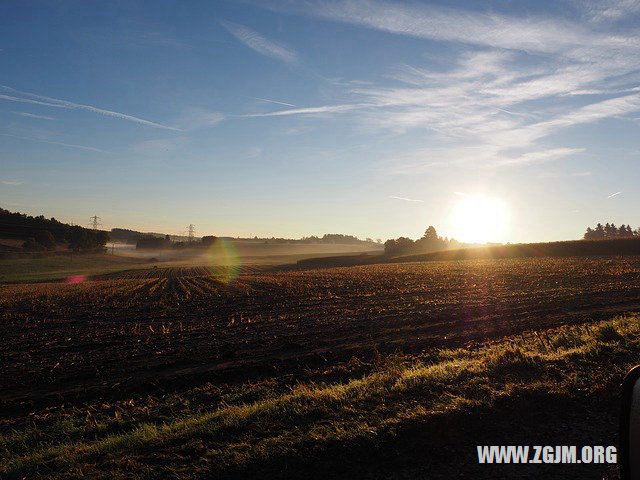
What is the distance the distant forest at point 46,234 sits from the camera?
387 ft

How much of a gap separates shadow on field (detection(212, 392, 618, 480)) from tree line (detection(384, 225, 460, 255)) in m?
122

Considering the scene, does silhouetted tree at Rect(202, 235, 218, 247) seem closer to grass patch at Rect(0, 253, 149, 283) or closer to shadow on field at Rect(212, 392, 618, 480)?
grass patch at Rect(0, 253, 149, 283)

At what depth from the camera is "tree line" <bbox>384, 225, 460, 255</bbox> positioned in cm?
13050

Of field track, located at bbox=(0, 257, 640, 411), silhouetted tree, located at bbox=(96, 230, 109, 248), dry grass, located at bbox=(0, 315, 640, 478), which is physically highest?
silhouetted tree, located at bbox=(96, 230, 109, 248)

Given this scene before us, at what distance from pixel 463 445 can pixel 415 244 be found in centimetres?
13175

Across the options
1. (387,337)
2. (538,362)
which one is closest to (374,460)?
(538,362)

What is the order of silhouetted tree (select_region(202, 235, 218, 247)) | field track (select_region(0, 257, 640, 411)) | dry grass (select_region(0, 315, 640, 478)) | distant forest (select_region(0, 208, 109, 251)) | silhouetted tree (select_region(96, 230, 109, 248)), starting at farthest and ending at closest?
silhouetted tree (select_region(202, 235, 218, 247))
silhouetted tree (select_region(96, 230, 109, 248))
distant forest (select_region(0, 208, 109, 251))
field track (select_region(0, 257, 640, 411))
dry grass (select_region(0, 315, 640, 478))

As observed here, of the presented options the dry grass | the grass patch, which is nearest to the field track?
the dry grass

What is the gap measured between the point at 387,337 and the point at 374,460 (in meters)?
10.9

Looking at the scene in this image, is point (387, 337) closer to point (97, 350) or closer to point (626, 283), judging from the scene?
point (97, 350)

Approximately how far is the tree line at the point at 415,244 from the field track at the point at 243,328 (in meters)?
96.7

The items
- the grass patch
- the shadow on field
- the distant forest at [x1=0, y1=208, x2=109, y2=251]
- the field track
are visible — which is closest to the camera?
the shadow on field

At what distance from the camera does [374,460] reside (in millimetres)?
5238

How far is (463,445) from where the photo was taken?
5.54m
